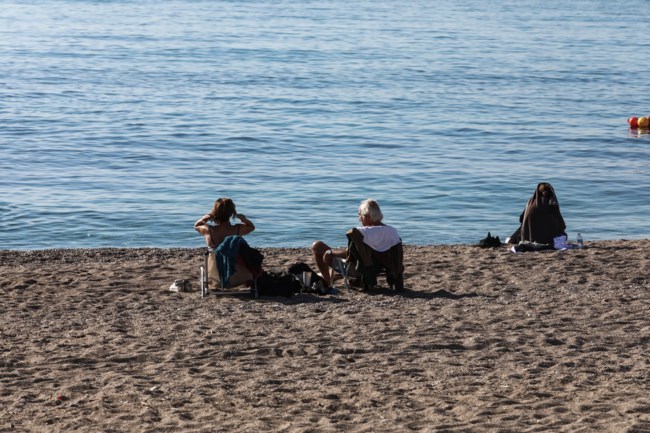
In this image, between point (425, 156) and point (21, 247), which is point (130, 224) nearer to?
point (21, 247)

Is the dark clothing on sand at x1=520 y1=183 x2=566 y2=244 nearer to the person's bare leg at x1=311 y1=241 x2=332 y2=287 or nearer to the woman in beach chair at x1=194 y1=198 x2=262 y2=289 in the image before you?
the person's bare leg at x1=311 y1=241 x2=332 y2=287

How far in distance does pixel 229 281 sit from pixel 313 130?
18842mm

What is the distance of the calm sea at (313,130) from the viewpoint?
1862cm

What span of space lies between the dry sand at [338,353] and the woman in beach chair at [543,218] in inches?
35.9

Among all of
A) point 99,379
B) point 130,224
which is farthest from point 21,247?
point 99,379

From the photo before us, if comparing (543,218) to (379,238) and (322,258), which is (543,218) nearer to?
(379,238)

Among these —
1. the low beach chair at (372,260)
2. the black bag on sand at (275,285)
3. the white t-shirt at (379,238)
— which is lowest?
the black bag on sand at (275,285)

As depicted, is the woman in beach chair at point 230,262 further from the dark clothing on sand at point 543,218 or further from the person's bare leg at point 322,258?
the dark clothing on sand at point 543,218

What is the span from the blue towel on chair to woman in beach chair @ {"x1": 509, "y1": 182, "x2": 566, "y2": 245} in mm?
4023

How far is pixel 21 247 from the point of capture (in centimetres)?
1634

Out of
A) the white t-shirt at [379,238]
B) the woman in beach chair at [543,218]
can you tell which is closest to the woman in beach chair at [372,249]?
the white t-shirt at [379,238]

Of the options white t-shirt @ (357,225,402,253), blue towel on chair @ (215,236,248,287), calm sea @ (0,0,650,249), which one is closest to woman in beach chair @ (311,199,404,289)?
white t-shirt @ (357,225,402,253)

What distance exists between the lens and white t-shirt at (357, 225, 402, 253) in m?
10.5

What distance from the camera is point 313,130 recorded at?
29.1 metres
